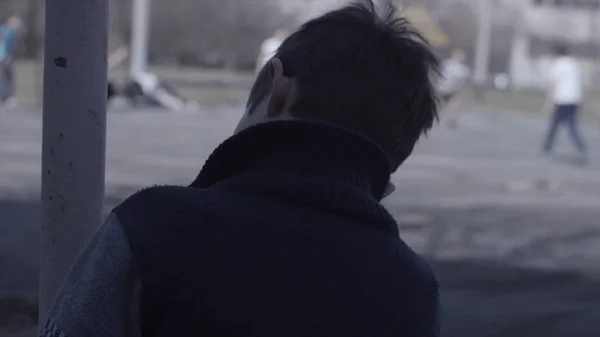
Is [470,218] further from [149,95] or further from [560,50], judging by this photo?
[149,95]

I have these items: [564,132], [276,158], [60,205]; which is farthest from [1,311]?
[564,132]

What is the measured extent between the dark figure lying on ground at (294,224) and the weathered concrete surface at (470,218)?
1317 mm

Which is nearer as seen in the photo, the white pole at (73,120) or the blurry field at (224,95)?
the white pole at (73,120)

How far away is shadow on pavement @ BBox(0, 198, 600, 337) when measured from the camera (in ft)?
19.2

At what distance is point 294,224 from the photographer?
1.46 meters

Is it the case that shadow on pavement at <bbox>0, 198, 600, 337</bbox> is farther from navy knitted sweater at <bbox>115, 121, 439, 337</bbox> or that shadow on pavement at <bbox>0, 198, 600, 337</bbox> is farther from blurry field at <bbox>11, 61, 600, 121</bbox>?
blurry field at <bbox>11, 61, 600, 121</bbox>

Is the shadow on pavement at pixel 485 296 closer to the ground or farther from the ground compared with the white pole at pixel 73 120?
closer to the ground

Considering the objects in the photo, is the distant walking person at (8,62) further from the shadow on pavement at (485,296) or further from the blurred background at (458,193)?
the shadow on pavement at (485,296)

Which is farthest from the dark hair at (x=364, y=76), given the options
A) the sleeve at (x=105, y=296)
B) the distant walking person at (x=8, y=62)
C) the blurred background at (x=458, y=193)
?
the distant walking person at (x=8, y=62)

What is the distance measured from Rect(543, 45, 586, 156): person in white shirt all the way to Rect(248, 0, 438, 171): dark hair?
17.1 metres

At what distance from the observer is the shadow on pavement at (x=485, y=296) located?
231 inches

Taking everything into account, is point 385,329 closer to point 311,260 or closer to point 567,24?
point 311,260

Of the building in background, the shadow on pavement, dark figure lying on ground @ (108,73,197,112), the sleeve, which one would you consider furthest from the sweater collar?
the building in background

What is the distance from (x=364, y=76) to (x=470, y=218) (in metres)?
8.80
